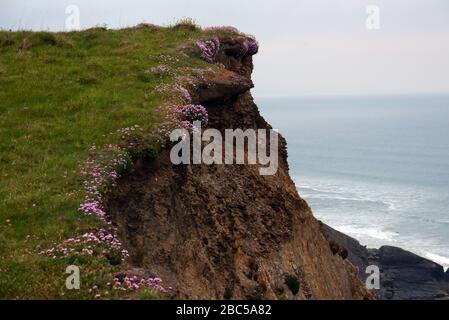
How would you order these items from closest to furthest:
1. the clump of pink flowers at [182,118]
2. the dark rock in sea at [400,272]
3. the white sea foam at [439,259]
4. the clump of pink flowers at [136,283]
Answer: the clump of pink flowers at [136,283] < the clump of pink flowers at [182,118] < the dark rock in sea at [400,272] < the white sea foam at [439,259]

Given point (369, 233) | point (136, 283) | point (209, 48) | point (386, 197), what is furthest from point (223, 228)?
point (386, 197)

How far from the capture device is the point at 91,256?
15.5 meters

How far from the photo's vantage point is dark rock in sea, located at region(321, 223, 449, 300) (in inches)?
2842

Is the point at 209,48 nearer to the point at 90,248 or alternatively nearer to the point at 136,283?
the point at 90,248

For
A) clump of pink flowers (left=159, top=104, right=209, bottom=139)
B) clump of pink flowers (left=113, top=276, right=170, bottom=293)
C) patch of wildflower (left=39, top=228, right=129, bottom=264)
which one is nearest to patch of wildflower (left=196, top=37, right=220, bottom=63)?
clump of pink flowers (left=159, top=104, right=209, bottom=139)

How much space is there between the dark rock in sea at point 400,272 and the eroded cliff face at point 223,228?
4276 centimetres

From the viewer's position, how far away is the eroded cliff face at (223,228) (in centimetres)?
1977

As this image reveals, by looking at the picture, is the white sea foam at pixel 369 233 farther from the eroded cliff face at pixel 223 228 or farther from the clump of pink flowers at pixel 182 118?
the clump of pink flowers at pixel 182 118

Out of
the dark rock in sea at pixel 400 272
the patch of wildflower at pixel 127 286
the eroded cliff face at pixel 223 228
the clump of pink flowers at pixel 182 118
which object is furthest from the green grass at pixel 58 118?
the dark rock in sea at pixel 400 272

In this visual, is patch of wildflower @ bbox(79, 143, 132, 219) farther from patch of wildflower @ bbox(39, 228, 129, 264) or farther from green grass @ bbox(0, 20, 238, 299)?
patch of wildflower @ bbox(39, 228, 129, 264)

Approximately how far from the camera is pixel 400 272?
78.8 metres

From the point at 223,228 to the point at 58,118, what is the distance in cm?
900
